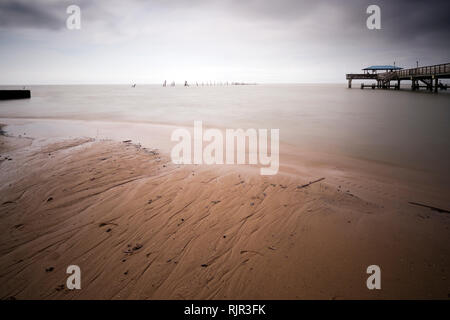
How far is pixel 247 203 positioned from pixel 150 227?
6.81ft

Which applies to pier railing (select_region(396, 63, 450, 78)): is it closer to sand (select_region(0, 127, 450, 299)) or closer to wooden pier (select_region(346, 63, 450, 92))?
→ wooden pier (select_region(346, 63, 450, 92))

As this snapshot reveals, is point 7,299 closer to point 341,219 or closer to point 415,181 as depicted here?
point 341,219

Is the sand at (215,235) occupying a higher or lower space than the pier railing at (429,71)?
lower

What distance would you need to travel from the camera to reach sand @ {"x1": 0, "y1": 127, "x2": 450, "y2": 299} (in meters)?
2.93

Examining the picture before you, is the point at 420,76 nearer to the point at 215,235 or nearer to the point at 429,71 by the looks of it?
the point at 429,71

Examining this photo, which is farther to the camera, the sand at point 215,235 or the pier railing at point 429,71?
the pier railing at point 429,71

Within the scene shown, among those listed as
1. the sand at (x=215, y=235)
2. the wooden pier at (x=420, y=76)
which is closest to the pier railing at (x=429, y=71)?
the wooden pier at (x=420, y=76)

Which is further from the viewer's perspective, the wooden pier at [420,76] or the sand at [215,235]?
the wooden pier at [420,76]

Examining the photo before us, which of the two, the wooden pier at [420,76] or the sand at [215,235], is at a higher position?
→ the wooden pier at [420,76]

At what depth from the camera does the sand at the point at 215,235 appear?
9.61 feet

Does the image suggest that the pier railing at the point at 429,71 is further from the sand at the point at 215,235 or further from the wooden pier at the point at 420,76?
the sand at the point at 215,235

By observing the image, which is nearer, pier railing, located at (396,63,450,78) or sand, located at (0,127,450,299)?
sand, located at (0,127,450,299)

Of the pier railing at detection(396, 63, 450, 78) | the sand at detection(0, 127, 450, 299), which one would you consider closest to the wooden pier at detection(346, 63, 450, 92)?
the pier railing at detection(396, 63, 450, 78)
